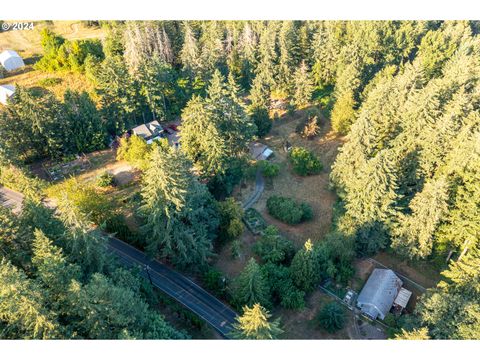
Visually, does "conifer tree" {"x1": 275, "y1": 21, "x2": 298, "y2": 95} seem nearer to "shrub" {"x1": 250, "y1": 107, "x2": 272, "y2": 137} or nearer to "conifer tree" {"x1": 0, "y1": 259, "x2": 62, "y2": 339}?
"shrub" {"x1": 250, "y1": 107, "x2": 272, "y2": 137}

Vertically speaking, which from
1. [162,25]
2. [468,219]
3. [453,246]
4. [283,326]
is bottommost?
[283,326]

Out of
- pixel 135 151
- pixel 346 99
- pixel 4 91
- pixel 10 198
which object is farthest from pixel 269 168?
pixel 4 91

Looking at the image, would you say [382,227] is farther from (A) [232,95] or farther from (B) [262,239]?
(A) [232,95]

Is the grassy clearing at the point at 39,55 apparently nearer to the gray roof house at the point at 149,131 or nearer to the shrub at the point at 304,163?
the gray roof house at the point at 149,131

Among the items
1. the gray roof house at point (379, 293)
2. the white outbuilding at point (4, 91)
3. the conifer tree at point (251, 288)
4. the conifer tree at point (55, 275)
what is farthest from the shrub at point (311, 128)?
the white outbuilding at point (4, 91)

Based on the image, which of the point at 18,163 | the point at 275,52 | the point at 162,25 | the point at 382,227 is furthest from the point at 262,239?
the point at 162,25
